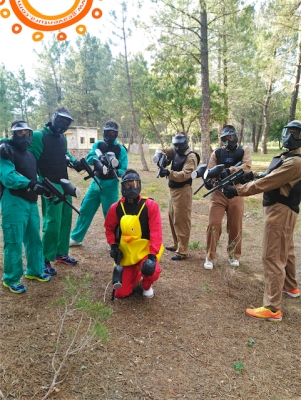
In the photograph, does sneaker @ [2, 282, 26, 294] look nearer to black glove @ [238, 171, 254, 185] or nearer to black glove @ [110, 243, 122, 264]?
black glove @ [110, 243, 122, 264]

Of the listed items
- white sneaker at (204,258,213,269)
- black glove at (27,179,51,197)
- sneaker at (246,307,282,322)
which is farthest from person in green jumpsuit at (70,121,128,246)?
sneaker at (246,307,282,322)

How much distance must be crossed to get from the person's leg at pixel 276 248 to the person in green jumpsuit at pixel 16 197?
110 inches

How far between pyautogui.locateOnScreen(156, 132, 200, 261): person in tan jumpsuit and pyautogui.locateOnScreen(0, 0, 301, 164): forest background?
8.33 metres

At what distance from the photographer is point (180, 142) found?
480 centimetres

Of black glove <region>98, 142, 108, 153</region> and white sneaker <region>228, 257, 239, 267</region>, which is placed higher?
black glove <region>98, 142, 108, 153</region>

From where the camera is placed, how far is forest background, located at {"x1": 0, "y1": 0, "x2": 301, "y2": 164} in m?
12.1

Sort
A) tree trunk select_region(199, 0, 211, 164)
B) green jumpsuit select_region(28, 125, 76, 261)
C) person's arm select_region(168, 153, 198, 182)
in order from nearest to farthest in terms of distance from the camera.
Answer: green jumpsuit select_region(28, 125, 76, 261), person's arm select_region(168, 153, 198, 182), tree trunk select_region(199, 0, 211, 164)

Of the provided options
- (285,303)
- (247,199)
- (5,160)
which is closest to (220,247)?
(285,303)

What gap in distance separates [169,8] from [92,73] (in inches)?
971

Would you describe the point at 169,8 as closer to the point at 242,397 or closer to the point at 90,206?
the point at 90,206

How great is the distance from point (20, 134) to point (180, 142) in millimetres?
2459

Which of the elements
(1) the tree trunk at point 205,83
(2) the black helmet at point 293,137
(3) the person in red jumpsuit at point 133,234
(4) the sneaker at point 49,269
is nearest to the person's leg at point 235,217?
(2) the black helmet at point 293,137

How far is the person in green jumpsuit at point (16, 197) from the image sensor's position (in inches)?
135

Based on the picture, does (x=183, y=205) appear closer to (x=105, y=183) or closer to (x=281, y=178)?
(x=105, y=183)
